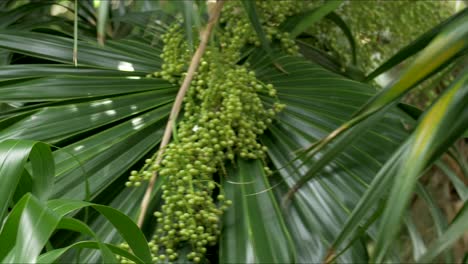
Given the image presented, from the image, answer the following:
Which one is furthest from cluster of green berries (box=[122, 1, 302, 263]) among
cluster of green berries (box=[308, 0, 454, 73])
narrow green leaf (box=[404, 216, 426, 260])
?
cluster of green berries (box=[308, 0, 454, 73])

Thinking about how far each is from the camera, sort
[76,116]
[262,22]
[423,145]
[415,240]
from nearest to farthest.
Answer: [423,145]
[415,240]
[76,116]
[262,22]

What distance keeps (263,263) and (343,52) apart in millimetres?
857

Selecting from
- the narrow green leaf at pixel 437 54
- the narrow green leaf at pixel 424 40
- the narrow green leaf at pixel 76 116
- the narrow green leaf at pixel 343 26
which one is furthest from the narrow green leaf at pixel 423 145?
the narrow green leaf at pixel 343 26

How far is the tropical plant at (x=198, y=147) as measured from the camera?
0.79 meters

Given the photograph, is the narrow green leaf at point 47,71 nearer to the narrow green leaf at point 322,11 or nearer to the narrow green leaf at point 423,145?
the narrow green leaf at point 322,11

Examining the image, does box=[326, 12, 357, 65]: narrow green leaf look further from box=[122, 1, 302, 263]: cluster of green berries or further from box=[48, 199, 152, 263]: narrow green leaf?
box=[48, 199, 152, 263]: narrow green leaf

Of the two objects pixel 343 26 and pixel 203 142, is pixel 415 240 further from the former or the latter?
pixel 343 26

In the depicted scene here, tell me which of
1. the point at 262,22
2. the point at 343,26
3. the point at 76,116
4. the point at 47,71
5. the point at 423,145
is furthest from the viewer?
the point at 343,26

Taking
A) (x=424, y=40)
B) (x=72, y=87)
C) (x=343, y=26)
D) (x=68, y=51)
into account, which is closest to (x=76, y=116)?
(x=72, y=87)

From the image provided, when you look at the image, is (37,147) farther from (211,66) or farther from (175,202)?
(211,66)

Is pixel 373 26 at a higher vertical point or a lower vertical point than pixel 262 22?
lower

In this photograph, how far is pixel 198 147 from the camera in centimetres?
103

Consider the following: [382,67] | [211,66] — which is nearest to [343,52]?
[211,66]

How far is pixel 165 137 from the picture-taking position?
1109mm
